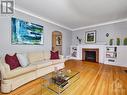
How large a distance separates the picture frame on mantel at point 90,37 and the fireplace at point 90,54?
23.3 inches

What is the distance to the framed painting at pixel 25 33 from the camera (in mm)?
3618

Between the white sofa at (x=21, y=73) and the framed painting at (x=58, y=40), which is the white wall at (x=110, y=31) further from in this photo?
the white sofa at (x=21, y=73)

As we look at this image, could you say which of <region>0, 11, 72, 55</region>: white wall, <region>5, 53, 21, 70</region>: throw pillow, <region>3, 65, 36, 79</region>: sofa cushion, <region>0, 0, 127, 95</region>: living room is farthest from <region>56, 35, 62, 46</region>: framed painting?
<region>5, 53, 21, 70</region>: throw pillow

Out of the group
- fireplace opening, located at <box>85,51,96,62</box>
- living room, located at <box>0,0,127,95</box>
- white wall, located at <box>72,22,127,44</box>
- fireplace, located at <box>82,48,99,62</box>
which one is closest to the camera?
living room, located at <box>0,0,127,95</box>

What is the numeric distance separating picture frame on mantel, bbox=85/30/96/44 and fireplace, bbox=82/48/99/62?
59 centimetres

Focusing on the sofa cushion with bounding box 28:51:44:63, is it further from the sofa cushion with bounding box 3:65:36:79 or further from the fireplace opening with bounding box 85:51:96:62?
the fireplace opening with bounding box 85:51:96:62

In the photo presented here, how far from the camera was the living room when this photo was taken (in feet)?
8.32

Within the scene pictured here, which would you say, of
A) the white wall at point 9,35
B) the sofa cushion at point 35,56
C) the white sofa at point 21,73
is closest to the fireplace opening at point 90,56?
the white wall at point 9,35

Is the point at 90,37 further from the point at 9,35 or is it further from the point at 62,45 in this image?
the point at 9,35

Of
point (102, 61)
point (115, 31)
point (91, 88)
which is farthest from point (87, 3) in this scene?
point (102, 61)

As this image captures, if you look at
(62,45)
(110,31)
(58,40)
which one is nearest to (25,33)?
(58,40)

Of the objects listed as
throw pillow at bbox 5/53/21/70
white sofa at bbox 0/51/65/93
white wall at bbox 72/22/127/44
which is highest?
white wall at bbox 72/22/127/44

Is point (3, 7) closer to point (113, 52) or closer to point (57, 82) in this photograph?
point (57, 82)

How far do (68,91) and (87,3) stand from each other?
9.13 feet
